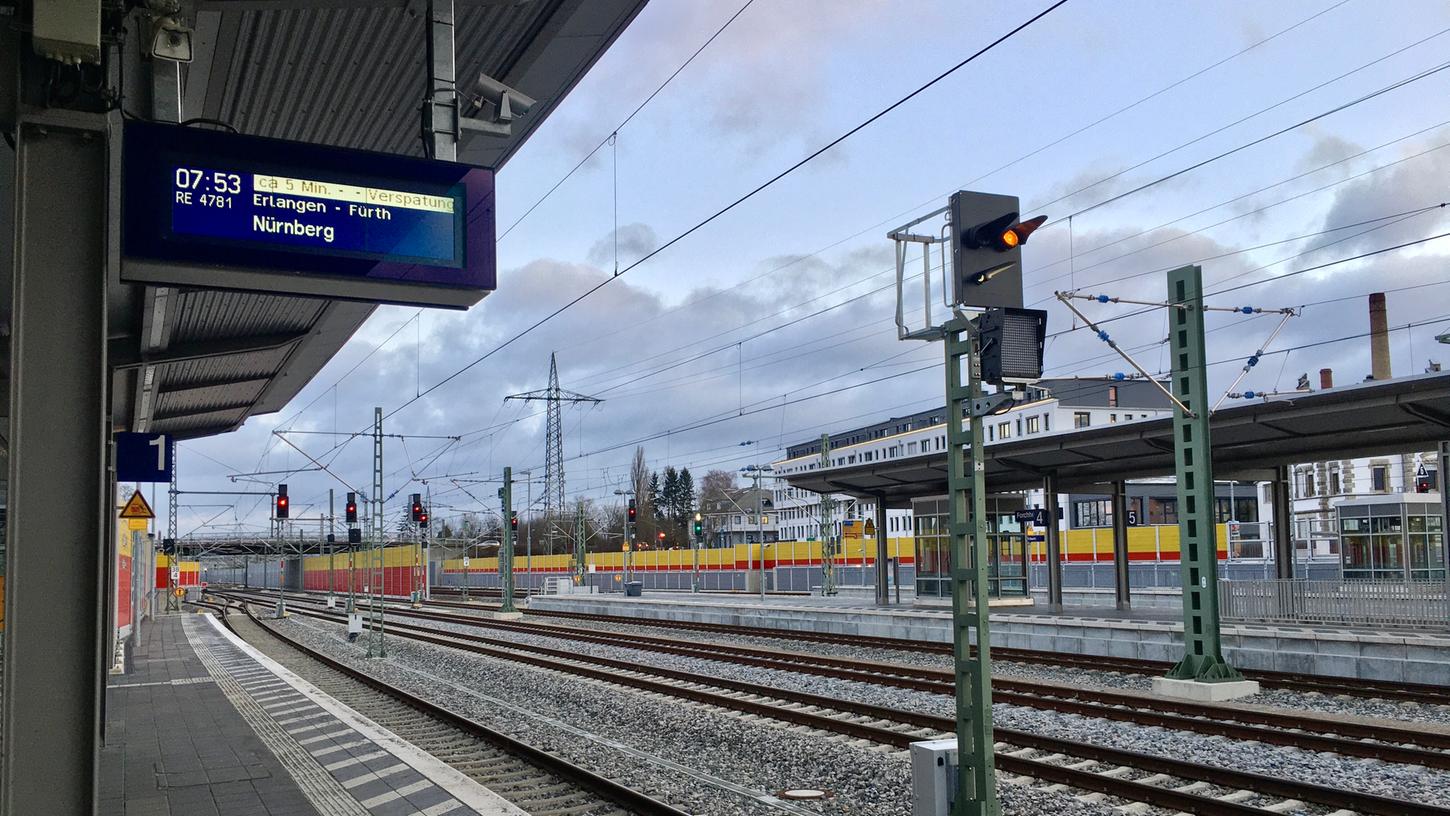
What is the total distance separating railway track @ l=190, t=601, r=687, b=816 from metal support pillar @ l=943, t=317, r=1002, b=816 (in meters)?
2.67

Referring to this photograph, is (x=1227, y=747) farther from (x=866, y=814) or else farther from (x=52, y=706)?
(x=52, y=706)

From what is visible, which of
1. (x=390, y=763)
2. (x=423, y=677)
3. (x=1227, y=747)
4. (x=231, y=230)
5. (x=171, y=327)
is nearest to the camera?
(x=231, y=230)

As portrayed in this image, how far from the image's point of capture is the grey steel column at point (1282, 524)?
24453 mm

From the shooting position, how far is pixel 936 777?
24.5ft

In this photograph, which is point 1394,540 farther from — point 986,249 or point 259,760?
point 259,760

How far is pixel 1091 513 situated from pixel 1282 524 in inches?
1616

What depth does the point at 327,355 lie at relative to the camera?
711 inches

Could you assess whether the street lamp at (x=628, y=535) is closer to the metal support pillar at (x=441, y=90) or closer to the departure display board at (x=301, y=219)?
the metal support pillar at (x=441, y=90)

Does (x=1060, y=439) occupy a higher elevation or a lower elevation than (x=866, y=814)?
higher

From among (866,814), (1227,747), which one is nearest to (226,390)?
(866,814)

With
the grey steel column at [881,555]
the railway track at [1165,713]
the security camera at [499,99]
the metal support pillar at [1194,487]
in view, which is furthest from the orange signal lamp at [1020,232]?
the grey steel column at [881,555]

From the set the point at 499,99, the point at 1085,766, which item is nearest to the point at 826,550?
the point at 1085,766

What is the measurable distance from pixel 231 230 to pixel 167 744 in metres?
9.04

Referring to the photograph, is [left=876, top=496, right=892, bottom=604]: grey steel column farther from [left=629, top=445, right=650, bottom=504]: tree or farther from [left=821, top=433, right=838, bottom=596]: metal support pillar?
[left=629, top=445, right=650, bottom=504]: tree
